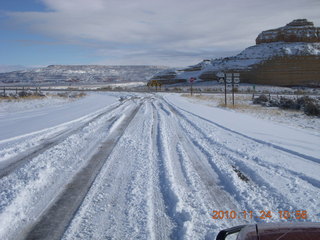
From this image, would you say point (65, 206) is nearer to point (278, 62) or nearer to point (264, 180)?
point (264, 180)

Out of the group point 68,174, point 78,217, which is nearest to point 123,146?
point 68,174

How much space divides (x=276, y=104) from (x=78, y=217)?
27.7 meters

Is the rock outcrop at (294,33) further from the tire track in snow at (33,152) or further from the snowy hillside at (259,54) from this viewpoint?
the tire track in snow at (33,152)

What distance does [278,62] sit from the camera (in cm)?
10069

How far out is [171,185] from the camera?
5234 mm

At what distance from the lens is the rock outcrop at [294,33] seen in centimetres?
12218

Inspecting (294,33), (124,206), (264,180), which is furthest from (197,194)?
(294,33)

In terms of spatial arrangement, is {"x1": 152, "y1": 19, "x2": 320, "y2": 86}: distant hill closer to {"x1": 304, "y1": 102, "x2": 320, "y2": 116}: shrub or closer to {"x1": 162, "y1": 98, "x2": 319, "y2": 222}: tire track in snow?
{"x1": 304, "y1": 102, "x2": 320, "y2": 116}: shrub

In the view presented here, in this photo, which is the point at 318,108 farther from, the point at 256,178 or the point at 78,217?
the point at 78,217

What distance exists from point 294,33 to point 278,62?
34.8m

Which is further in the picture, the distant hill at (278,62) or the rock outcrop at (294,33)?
the rock outcrop at (294,33)

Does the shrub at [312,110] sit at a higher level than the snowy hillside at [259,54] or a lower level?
lower
